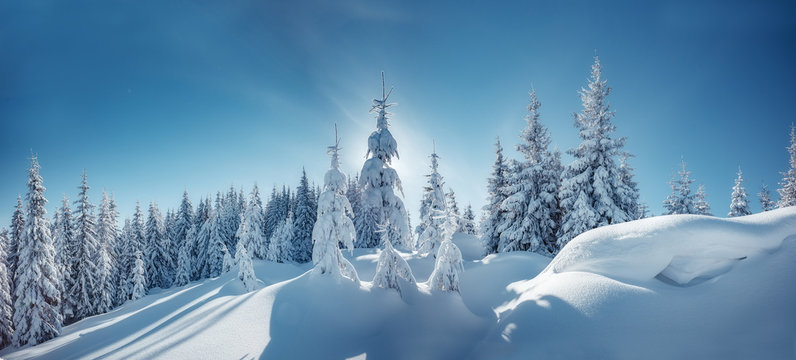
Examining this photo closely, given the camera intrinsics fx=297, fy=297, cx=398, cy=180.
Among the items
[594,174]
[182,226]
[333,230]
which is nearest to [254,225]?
Result: [182,226]

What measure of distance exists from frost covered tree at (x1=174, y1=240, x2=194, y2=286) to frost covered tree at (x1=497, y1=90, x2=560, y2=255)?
44288 millimetres

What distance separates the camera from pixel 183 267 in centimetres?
4269

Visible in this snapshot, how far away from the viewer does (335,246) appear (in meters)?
10.8

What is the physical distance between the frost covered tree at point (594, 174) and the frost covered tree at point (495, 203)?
468 centimetres

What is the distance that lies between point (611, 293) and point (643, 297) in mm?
511

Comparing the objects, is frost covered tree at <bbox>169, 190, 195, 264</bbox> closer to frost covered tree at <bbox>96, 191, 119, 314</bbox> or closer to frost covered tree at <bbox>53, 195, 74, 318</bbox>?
frost covered tree at <bbox>96, 191, 119, 314</bbox>

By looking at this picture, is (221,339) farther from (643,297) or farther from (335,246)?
(643,297)

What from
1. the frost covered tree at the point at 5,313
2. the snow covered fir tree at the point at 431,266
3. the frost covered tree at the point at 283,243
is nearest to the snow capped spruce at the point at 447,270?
the snow covered fir tree at the point at 431,266

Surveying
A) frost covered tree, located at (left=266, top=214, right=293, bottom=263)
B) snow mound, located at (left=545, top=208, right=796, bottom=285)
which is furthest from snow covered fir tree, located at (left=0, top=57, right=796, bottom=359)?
frost covered tree, located at (left=266, top=214, right=293, bottom=263)

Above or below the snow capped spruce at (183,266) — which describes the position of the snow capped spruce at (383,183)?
above

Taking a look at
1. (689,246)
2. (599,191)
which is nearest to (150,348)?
(689,246)

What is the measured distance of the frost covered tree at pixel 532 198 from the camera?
19328 millimetres

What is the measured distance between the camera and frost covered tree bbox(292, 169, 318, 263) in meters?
45.1

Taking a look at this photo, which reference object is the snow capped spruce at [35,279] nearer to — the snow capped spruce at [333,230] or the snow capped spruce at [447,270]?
the snow capped spruce at [333,230]
